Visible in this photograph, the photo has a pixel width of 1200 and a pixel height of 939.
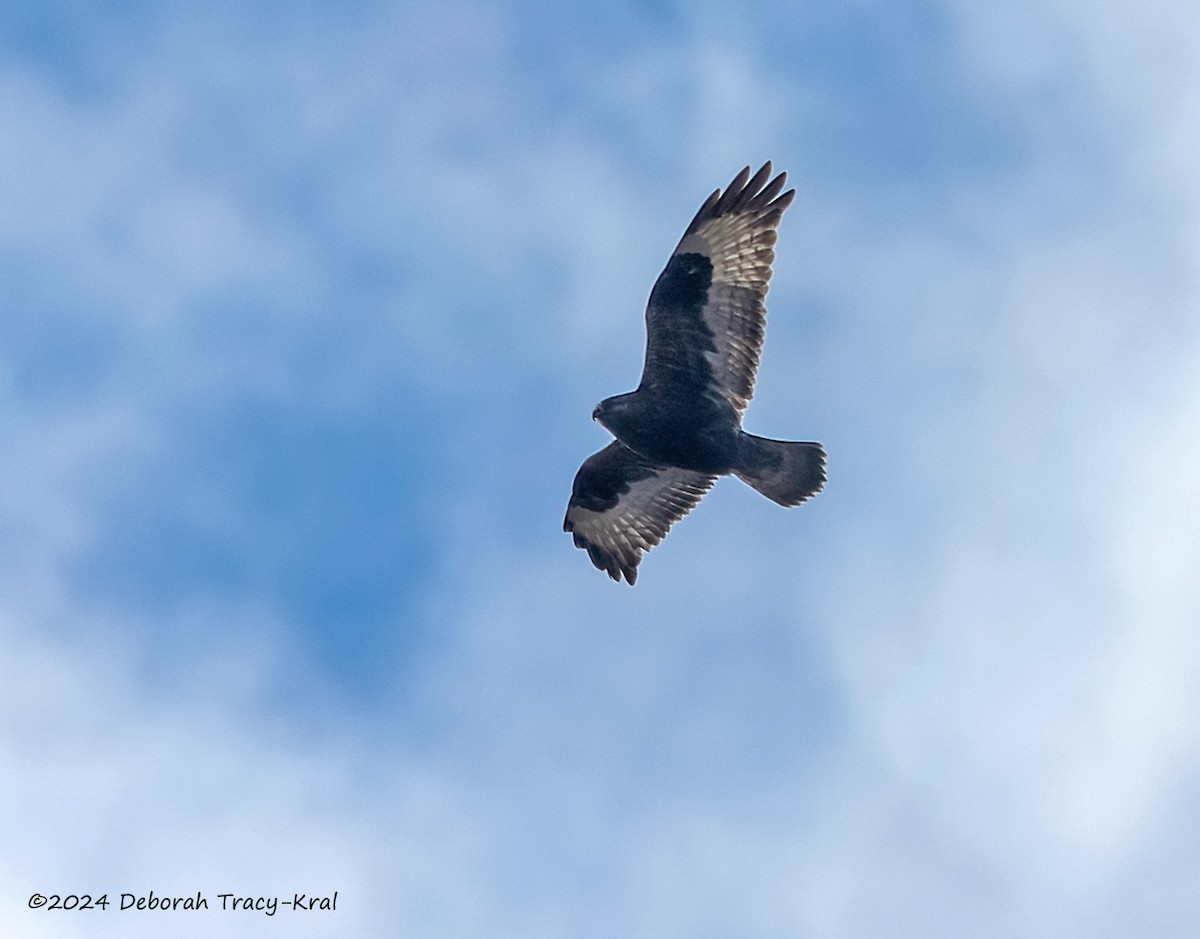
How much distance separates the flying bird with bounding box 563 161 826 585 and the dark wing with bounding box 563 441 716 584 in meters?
1.25

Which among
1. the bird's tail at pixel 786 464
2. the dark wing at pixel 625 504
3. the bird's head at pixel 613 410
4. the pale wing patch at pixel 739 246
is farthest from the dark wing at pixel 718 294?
the dark wing at pixel 625 504

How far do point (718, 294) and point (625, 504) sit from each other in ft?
8.94

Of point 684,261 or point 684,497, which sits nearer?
point 684,261

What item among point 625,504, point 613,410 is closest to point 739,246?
point 613,410

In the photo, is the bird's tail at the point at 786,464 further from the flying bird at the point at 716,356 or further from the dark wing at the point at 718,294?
the dark wing at the point at 718,294

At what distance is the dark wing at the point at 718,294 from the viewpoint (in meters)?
15.4

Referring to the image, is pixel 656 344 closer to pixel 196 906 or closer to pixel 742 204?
pixel 742 204

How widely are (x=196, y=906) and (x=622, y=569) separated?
5.26 meters

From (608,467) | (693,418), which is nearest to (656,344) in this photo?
(693,418)

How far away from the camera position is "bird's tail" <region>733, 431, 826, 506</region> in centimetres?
1557

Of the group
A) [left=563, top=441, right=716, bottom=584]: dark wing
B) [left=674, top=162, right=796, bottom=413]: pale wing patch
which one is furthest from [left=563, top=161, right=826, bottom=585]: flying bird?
[left=563, top=441, right=716, bottom=584]: dark wing

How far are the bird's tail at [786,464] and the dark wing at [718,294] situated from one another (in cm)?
54

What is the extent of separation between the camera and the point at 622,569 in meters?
17.3

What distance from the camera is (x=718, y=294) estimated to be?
15461mm
